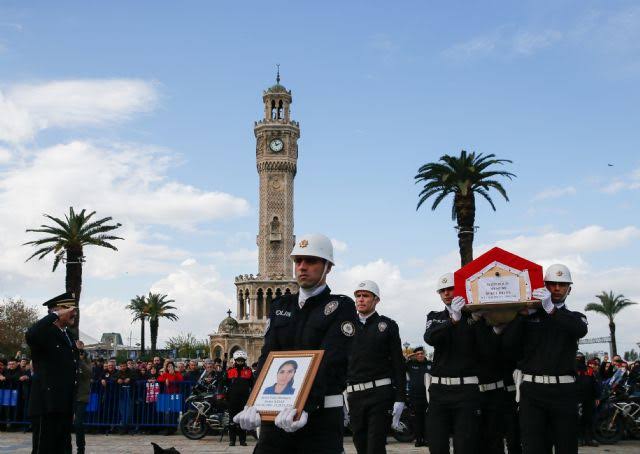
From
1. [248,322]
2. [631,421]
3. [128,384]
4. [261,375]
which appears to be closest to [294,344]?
[261,375]

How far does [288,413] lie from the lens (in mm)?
4812

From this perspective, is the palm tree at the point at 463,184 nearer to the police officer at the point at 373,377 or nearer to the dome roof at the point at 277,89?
the police officer at the point at 373,377

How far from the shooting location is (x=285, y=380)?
5.09 metres

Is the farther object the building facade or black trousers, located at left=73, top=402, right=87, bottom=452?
the building facade

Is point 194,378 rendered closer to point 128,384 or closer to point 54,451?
point 128,384

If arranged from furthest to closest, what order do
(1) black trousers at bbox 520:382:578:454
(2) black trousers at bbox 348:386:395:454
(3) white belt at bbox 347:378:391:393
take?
(3) white belt at bbox 347:378:391:393 < (2) black trousers at bbox 348:386:395:454 < (1) black trousers at bbox 520:382:578:454

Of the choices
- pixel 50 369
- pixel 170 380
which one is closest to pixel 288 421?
pixel 50 369

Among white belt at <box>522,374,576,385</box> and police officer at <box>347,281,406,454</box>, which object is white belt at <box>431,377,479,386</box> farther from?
police officer at <box>347,281,406,454</box>

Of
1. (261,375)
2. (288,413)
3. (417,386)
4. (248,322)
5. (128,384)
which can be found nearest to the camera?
(288,413)

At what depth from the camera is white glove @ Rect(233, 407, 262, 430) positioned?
4930mm

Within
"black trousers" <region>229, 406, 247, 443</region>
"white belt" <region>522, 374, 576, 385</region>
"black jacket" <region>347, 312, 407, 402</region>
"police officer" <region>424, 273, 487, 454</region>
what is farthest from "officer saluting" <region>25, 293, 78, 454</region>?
Answer: "black trousers" <region>229, 406, 247, 443</region>

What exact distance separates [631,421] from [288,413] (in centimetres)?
1449

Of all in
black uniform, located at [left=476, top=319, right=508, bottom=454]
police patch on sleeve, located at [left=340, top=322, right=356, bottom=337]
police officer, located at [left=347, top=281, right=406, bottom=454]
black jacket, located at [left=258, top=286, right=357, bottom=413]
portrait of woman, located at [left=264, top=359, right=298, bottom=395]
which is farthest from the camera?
police officer, located at [left=347, top=281, right=406, bottom=454]

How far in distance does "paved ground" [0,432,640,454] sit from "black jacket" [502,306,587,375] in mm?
7379
